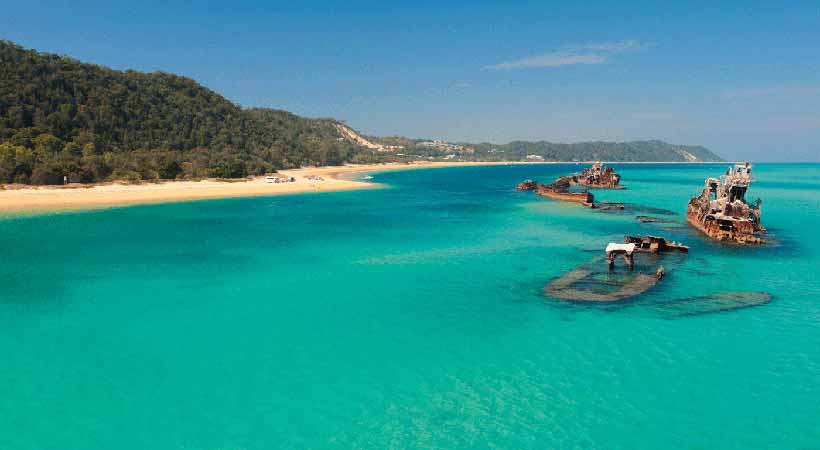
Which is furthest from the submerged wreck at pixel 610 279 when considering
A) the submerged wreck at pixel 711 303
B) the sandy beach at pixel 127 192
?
the sandy beach at pixel 127 192

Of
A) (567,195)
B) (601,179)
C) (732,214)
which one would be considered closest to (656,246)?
(732,214)

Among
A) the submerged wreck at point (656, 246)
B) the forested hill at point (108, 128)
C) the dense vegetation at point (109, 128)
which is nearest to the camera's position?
the submerged wreck at point (656, 246)

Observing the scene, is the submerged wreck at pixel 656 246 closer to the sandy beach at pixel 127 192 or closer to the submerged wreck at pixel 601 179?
the sandy beach at pixel 127 192

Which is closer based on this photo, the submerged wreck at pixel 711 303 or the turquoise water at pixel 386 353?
the turquoise water at pixel 386 353

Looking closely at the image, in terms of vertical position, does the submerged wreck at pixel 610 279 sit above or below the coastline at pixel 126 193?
below

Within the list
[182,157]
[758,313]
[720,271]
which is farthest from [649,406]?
[182,157]

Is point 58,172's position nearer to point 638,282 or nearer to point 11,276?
point 11,276

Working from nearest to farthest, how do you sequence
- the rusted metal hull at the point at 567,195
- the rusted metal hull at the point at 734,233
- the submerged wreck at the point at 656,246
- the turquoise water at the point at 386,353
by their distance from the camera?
the turquoise water at the point at 386,353 < the submerged wreck at the point at 656,246 < the rusted metal hull at the point at 734,233 < the rusted metal hull at the point at 567,195

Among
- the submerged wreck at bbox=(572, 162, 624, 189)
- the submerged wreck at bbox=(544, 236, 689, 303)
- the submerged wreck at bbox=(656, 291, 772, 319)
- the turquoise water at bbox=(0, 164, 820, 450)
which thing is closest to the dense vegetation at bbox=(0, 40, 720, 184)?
the turquoise water at bbox=(0, 164, 820, 450)
